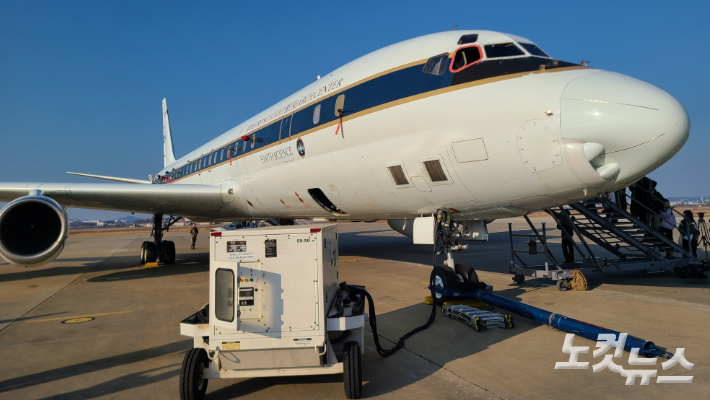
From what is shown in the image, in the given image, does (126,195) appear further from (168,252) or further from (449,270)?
(449,270)

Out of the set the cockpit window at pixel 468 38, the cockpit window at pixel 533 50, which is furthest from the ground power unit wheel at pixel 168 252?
the cockpit window at pixel 533 50

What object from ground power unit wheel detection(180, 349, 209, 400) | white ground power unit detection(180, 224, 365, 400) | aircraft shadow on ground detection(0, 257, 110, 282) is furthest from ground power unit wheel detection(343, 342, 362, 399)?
aircraft shadow on ground detection(0, 257, 110, 282)

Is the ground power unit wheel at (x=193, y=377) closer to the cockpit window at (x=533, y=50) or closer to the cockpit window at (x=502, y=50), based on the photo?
the cockpit window at (x=502, y=50)

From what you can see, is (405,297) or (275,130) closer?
(405,297)

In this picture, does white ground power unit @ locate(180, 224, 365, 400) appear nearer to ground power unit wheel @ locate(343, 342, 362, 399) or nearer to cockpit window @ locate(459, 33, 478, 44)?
ground power unit wheel @ locate(343, 342, 362, 399)

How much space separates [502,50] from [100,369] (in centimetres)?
634

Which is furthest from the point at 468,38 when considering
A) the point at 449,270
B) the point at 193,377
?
the point at 193,377

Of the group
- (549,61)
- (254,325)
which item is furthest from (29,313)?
(549,61)

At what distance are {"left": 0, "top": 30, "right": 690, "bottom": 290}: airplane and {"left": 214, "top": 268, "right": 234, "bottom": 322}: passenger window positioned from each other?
3286mm

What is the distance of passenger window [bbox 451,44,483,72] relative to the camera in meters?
5.89

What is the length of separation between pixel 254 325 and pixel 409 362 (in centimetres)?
187

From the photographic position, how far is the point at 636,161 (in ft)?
15.3

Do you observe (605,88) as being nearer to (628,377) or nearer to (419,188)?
(419,188)

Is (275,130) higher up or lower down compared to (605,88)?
higher up
